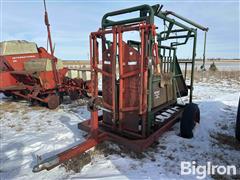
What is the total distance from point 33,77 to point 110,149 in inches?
175

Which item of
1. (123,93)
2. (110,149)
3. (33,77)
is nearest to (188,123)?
(123,93)

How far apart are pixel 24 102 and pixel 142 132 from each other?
19.6ft

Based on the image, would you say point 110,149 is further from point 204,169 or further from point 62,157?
point 204,169

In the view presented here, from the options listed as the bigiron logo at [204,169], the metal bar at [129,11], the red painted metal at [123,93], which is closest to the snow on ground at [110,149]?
the bigiron logo at [204,169]

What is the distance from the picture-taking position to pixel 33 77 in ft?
22.6

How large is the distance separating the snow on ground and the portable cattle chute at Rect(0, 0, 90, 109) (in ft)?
3.89

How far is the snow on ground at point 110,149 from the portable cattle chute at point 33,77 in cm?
119

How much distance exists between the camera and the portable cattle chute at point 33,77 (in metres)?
6.90

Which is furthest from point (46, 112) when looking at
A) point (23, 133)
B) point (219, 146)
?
point (219, 146)

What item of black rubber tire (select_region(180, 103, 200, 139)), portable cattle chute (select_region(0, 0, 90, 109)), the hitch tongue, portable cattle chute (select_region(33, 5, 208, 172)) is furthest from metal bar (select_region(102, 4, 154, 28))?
portable cattle chute (select_region(0, 0, 90, 109))

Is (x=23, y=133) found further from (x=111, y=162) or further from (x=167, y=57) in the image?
(x=167, y=57)

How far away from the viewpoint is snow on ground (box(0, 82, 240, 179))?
3094mm

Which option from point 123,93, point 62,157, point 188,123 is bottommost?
point 62,157

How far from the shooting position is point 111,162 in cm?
335
